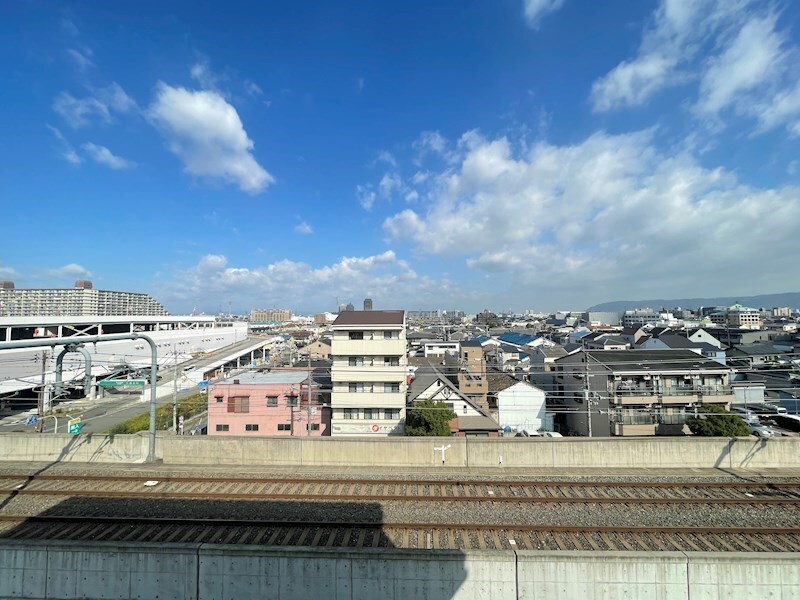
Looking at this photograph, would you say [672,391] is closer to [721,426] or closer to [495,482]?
[721,426]

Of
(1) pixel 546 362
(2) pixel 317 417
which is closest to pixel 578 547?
(2) pixel 317 417

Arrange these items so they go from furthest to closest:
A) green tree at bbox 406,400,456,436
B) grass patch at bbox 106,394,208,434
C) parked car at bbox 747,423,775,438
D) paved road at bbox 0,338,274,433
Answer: paved road at bbox 0,338,274,433
grass patch at bbox 106,394,208,434
parked car at bbox 747,423,775,438
green tree at bbox 406,400,456,436

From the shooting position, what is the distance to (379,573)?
4.78 m

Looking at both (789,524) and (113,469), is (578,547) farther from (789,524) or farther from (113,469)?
(113,469)

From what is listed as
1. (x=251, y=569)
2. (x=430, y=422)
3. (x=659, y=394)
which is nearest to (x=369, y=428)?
(x=430, y=422)

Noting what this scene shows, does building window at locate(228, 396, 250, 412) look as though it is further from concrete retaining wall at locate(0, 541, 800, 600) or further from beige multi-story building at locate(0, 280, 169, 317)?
beige multi-story building at locate(0, 280, 169, 317)

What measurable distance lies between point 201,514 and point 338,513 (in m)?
2.51

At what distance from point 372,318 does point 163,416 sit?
15.2 m

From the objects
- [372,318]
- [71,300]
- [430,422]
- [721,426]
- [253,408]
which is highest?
[71,300]

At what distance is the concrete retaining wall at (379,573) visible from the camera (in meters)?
4.68

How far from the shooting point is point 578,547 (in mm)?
5734

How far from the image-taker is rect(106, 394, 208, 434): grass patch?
20.4 metres

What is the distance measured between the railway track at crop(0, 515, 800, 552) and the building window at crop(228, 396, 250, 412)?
13766mm

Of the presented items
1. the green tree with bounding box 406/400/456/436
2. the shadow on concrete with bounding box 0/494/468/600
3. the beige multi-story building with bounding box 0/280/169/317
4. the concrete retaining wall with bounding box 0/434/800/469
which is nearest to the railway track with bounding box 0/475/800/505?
the concrete retaining wall with bounding box 0/434/800/469
